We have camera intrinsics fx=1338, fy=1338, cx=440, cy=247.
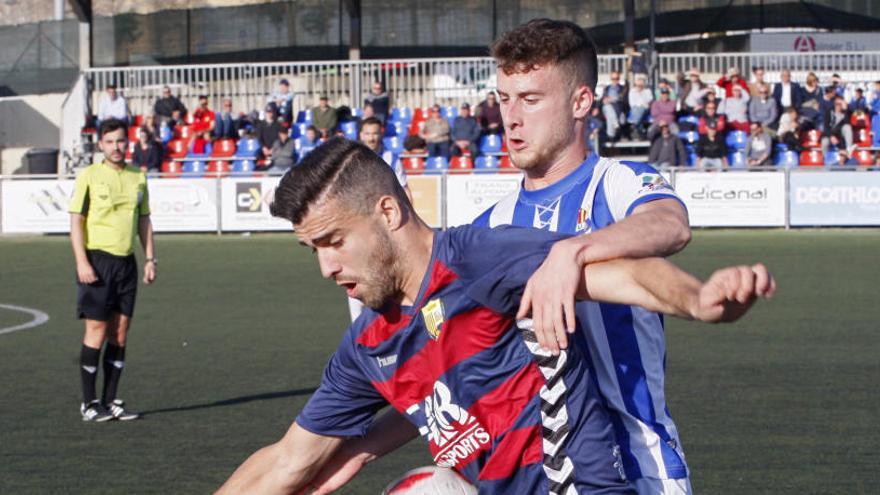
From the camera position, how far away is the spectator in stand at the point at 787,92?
2603 centimetres

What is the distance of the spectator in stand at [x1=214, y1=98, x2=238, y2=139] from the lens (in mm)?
27766

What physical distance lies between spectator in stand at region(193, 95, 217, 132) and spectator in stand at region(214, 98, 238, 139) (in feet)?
0.49

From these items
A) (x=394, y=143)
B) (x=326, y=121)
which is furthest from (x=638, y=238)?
(x=394, y=143)

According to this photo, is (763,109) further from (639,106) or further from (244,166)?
(244,166)

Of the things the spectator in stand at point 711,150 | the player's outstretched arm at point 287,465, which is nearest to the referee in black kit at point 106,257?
the player's outstretched arm at point 287,465

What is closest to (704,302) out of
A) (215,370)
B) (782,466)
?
(782,466)

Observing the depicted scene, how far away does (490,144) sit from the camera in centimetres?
2602

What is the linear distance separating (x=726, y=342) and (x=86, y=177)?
5.80m

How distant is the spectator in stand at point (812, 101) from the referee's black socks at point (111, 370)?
753 inches

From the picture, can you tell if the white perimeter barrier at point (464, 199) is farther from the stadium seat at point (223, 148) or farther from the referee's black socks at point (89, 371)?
the referee's black socks at point (89, 371)

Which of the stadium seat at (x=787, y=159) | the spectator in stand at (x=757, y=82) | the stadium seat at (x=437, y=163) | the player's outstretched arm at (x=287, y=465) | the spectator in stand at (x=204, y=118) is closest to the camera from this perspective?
the player's outstretched arm at (x=287, y=465)

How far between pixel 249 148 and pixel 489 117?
16.0 ft

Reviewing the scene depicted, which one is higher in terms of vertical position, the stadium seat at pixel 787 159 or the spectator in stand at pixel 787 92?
the spectator in stand at pixel 787 92

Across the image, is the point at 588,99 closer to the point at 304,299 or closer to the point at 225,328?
the point at 225,328
